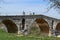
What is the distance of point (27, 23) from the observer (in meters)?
50.5

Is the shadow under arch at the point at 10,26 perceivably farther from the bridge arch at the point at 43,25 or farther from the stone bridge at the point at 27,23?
the bridge arch at the point at 43,25

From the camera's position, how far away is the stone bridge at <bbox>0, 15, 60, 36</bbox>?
4809cm

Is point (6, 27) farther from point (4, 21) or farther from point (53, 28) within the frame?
point (53, 28)

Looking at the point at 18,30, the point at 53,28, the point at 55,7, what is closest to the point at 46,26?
the point at 53,28

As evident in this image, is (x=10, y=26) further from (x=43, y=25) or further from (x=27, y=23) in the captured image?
(x=43, y=25)

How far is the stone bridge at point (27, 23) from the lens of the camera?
48094mm

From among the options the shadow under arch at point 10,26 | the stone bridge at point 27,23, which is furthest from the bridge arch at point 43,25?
the shadow under arch at point 10,26

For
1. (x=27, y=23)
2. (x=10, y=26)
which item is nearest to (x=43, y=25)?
(x=27, y=23)

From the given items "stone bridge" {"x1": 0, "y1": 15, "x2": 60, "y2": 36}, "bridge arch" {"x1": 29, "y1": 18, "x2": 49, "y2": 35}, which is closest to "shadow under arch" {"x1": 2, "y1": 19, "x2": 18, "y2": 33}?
"stone bridge" {"x1": 0, "y1": 15, "x2": 60, "y2": 36}

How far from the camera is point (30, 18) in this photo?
49062mm

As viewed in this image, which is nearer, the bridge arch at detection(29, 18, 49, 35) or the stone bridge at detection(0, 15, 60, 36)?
the stone bridge at detection(0, 15, 60, 36)

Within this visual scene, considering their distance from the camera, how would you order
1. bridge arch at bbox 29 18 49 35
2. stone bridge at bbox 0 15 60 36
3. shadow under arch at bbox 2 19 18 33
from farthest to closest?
bridge arch at bbox 29 18 49 35, shadow under arch at bbox 2 19 18 33, stone bridge at bbox 0 15 60 36

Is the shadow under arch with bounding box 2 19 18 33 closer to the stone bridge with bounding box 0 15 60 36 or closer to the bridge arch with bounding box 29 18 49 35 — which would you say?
the stone bridge with bounding box 0 15 60 36

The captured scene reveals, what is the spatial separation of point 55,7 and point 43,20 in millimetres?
35478
